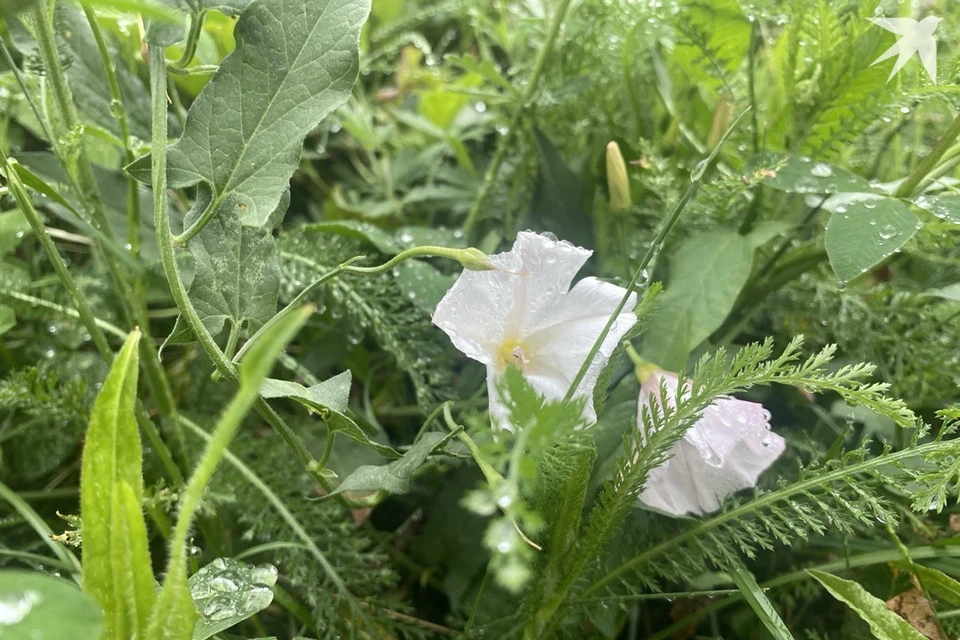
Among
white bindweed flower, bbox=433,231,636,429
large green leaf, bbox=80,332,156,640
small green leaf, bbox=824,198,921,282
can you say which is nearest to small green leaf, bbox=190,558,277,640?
large green leaf, bbox=80,332,156,640

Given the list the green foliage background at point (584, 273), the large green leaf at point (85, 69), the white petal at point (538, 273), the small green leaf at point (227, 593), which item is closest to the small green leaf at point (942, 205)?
the green foliage background at point (584, 273)

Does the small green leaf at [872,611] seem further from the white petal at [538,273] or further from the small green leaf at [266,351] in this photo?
the small green leaf at [266,351]

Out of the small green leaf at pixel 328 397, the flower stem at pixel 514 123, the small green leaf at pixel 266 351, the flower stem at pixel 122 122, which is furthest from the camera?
the flower stem at pixel 514 123

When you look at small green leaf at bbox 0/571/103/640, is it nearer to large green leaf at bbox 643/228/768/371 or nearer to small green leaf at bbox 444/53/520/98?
large green leaf at bbox 643/228/768/371

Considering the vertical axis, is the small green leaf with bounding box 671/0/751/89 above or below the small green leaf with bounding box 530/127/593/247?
above

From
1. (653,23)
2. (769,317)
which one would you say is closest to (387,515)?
(769,317)

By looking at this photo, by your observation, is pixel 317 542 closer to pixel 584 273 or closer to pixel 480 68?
pixel 584 273

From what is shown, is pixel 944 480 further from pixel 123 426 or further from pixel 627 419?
pixel 123 426
